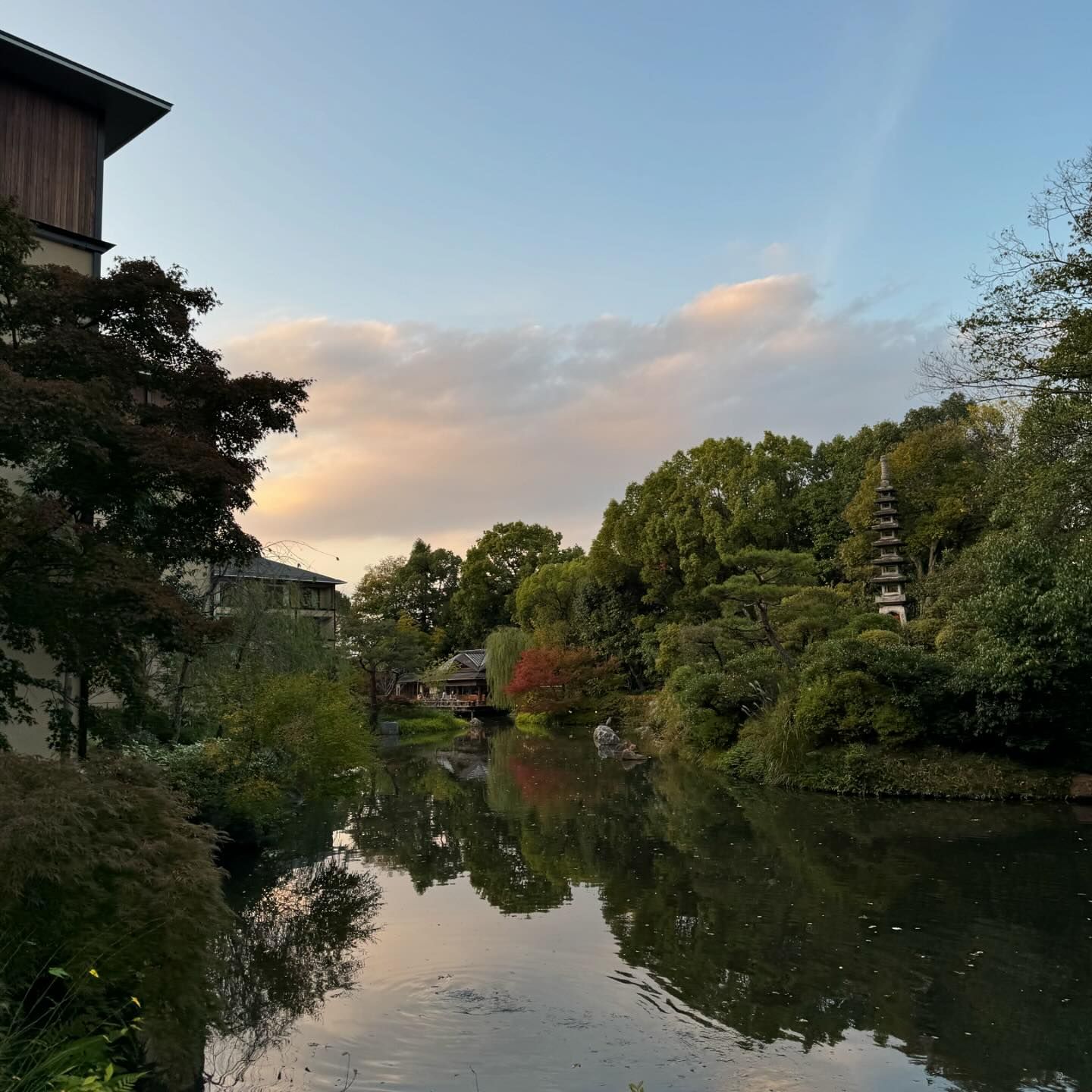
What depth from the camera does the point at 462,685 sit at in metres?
46.8

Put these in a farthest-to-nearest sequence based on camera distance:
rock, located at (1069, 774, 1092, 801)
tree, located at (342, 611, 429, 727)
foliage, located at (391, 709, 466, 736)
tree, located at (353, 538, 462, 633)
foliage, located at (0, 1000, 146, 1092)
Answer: tree, located at (353, 538, 462, 633)
foliage, located at (391, 709, 466, 736)
tree, located at (342, 611, 429, 727)
rock, located at (1069, 774, 1092, 801)
foliage, located at (0, 1000, 146, 1092)

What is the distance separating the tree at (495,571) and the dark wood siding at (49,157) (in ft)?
134

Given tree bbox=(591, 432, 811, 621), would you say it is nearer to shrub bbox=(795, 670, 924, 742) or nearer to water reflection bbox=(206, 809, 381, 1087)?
shrub bbox=(795, 670, 924, 742)

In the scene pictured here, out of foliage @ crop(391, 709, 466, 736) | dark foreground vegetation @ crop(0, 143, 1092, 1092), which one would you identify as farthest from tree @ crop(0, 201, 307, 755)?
foliage @ crop(391, 709, 466, 736)

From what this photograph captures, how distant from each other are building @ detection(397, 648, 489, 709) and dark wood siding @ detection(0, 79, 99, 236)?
32.3 meters

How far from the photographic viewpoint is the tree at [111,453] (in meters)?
6.60

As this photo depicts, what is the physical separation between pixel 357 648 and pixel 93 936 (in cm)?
2729

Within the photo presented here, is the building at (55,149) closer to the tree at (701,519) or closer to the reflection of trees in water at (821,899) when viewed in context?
the reflection of trees in water at (821,899)

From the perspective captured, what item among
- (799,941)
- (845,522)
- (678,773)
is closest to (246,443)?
(799,941)

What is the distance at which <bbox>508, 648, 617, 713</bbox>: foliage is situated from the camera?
34.6 metres

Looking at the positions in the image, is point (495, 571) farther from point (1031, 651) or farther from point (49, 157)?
point (49, 157)

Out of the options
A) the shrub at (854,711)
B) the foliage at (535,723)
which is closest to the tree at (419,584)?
the foliage at (535,723)

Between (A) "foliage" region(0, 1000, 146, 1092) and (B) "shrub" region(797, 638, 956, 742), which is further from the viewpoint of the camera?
(B) "shrub" region(797, 638, 956, 742)

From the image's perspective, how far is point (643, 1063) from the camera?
226 inches
